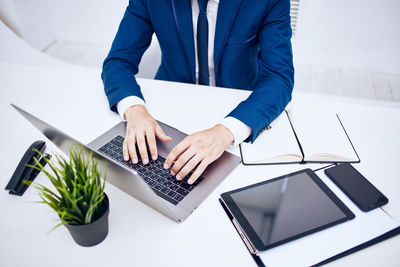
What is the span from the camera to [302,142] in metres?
0.91

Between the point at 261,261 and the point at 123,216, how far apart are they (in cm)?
33

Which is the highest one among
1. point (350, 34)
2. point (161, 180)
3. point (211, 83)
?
point (161, 180)

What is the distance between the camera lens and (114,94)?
1065mm

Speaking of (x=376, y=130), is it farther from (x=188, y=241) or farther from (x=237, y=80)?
(x=188, y=241)

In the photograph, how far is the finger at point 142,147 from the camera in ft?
2.78

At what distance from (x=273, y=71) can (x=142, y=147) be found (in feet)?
1.88

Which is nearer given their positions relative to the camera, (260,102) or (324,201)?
(324,201)

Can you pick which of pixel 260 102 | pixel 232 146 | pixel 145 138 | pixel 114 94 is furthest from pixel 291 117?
pixel 114 94

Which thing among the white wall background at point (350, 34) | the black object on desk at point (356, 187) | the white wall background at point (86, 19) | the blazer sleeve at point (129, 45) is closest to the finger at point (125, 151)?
the blazer sleeve at point (129, 45)

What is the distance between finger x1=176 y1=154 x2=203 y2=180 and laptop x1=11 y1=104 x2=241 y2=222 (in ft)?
0.06

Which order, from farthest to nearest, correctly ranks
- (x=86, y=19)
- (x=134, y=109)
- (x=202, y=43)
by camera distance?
(x=86, y=19), (x=202, y=43), (x=134, y=109)

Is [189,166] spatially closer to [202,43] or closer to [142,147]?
[142,147]

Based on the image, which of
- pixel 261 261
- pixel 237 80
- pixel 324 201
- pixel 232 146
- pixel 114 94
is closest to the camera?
pixel 261 261

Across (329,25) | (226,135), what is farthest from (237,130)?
(329,25)
